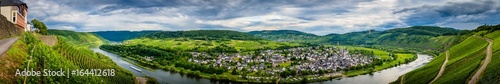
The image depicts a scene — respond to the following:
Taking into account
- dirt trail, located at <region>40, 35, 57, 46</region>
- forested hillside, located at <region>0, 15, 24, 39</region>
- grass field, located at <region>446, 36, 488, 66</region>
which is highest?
forested hillside, located at <region>0, 15, 24, 39</region>

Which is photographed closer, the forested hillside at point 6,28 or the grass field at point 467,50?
the forested hillside at point 6,28

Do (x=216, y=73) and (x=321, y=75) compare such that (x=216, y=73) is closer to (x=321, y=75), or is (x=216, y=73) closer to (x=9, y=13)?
(x=321, y=75)

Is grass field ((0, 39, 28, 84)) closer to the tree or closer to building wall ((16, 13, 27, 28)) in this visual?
building wall ((16, 13, 27, 28))

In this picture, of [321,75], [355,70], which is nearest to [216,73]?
[321,75]

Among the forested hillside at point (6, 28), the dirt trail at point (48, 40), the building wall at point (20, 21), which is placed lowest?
the dirt trail at point (48, 40)

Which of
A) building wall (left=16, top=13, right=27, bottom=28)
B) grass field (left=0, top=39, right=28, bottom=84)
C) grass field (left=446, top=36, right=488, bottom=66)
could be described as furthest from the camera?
grass field (left=446, top=36, right=488, bottom=66)

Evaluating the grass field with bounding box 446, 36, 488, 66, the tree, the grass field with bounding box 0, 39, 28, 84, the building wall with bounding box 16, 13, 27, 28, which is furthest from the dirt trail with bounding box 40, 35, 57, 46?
the grass field with bounding box 446, 36, 488, 66

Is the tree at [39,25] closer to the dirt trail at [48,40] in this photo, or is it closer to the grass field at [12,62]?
the dirt trail at [48,40]

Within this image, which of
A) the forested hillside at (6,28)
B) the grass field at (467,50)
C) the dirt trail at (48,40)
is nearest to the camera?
the forested hillside at (6,28)

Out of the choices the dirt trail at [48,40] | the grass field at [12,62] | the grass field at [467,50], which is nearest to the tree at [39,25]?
the dirt trail at [48,40]

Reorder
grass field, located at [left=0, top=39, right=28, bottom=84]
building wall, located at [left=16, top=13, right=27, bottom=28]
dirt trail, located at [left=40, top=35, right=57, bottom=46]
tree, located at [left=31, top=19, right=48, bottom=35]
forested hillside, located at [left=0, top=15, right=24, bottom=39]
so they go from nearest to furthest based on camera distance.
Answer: grass field, located at [left=0, top=39, right=28, bottom=84] < forested hillside, located at [left=0, top=15, right=24, bottom=39] < dirt trail, located at [left=40, top=35, right=57, bottom=46] < building wall, located at [left=16, top=13, right=27, bottom=28] < tree, located at [left=31, top=19, right=48, bottom=35]

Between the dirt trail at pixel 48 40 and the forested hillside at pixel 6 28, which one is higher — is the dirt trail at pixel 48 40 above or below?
below

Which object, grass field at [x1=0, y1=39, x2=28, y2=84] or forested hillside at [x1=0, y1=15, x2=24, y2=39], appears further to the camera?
forested hillside at [x1=0, y1=15, x2=24, y2=39]

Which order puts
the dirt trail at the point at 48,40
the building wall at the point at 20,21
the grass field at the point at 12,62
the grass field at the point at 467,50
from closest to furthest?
1. the grass field at the point at 12,62
2. the dirt trail at the point at 48,40
3. the building wall at the point at 20,21
4. the grass field at the point at 467,50
